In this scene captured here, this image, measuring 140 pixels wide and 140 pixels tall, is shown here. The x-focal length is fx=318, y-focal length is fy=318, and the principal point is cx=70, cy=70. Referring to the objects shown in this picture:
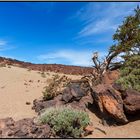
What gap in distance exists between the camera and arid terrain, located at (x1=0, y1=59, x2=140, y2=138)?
11344 mm

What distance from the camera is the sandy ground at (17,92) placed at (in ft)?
47.4

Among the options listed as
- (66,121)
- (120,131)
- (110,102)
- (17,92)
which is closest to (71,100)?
(110,102)

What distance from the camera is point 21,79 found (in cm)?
2264

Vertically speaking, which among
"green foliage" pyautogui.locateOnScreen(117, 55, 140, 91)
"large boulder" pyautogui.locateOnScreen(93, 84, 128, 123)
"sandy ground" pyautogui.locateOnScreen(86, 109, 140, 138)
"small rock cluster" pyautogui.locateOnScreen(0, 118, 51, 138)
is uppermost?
"green foliage" pyautogui.locateOnScreen(117, 55, 140, 91)

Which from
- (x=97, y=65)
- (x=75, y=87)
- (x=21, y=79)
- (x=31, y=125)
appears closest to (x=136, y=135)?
(x=31, y=125)

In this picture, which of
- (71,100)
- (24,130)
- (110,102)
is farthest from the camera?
(71,100)

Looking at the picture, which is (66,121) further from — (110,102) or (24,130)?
(110,102)

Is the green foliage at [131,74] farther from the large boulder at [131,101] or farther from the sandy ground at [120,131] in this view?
the sandy ground at [120,131]

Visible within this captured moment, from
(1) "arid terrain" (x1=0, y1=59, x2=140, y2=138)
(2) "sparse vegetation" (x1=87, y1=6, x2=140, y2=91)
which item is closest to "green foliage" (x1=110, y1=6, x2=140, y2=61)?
(2) "sparse vegetation" (x1=87, y1=6, x2=140, y2=91)

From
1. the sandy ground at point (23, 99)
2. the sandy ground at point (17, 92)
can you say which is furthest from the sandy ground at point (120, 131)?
the sandy ground at point (17, 92)

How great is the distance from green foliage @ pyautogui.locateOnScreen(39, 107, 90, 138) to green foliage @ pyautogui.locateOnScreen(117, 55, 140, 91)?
9.74ft

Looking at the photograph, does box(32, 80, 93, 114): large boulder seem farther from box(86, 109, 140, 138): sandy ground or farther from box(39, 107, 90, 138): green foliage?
box(39, 107, 90, 138): green foliage

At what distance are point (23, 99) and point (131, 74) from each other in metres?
5.96

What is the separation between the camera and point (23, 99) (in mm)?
16906
